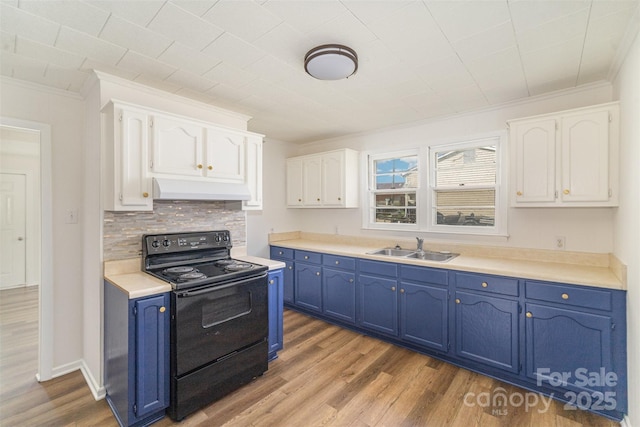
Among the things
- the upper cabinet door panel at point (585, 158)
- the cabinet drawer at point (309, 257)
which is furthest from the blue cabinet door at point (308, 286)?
the upper cabinet door panel at point (585, 158)

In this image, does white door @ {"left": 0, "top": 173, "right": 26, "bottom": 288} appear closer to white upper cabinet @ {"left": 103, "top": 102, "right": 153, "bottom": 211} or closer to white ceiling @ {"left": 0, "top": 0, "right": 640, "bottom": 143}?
white ceiling @ {"left": 0, "top": 0, "right": 640, "bottom": 143}

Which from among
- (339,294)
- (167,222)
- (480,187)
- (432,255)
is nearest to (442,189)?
(480,187)

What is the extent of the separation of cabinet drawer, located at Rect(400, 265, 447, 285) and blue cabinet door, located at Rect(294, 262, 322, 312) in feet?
3.64

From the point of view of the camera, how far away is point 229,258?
2.77 meters

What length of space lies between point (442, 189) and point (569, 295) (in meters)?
1.58

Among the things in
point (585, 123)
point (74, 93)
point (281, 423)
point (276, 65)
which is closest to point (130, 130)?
point (74, 93)

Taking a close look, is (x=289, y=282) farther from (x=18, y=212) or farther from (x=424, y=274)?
(x=18, y=212)

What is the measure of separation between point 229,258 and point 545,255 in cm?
295

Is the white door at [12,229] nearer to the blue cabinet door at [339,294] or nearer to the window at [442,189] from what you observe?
Answer: the blue cabinet door at [339,294]

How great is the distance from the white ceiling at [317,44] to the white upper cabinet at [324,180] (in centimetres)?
118

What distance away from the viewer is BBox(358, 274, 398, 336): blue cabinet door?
289 cm

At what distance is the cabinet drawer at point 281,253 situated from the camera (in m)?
3.89

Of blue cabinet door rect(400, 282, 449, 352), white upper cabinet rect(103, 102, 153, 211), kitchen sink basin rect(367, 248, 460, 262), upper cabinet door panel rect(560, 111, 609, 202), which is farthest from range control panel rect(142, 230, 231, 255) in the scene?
upper cabinet door panel rect(560, 111, 609, 202)

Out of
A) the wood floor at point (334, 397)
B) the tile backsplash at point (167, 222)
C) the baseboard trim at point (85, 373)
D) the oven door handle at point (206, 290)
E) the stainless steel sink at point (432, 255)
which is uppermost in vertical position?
the tile backsplash at point (167, 222)
